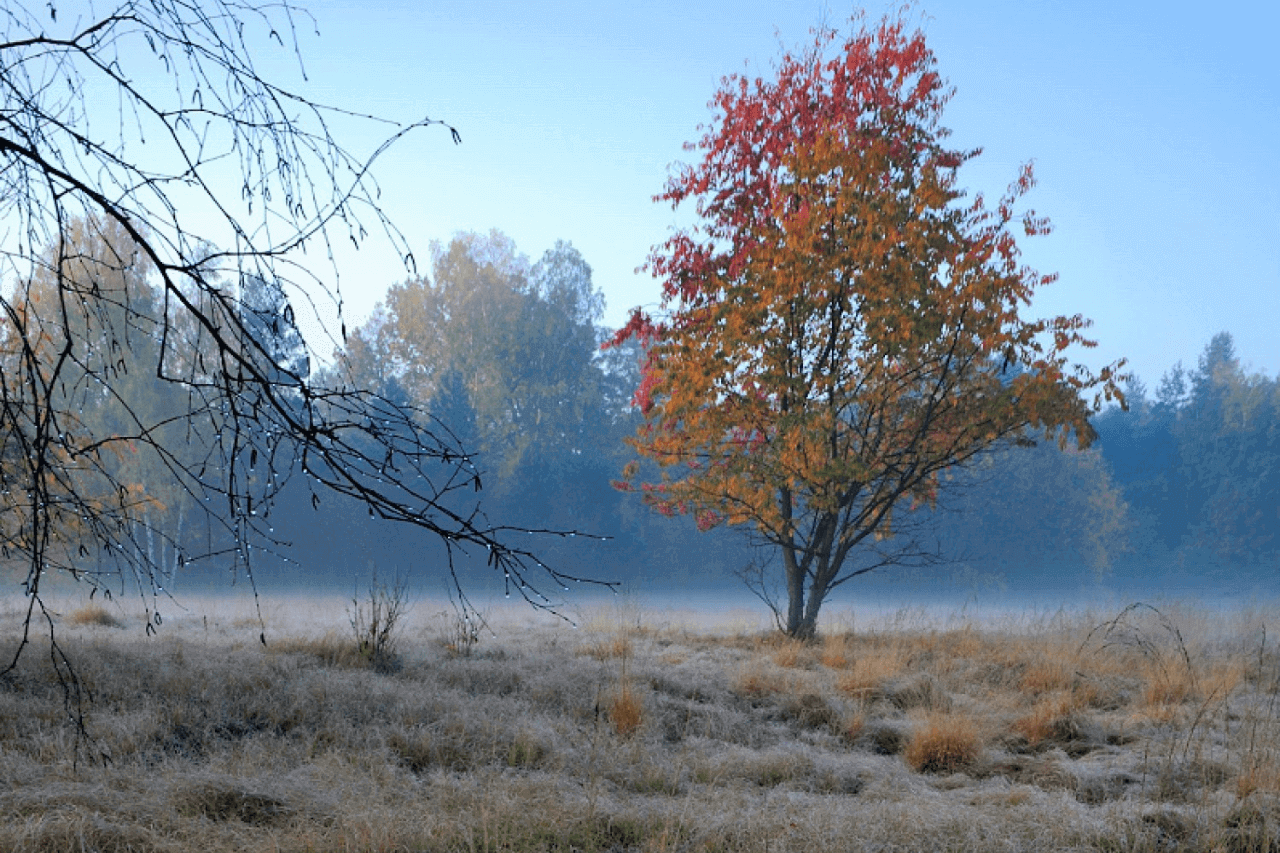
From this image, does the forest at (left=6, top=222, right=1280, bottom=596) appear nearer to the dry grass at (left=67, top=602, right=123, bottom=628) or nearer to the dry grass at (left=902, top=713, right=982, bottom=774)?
the dry grass at (left=67, top=602, right=123, bottom=628)

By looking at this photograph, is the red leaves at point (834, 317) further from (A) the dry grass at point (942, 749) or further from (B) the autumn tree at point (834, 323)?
(A) the dry grass at point (942, 749)

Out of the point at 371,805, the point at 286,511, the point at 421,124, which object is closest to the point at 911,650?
the point at 371,805

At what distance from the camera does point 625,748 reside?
195 inches

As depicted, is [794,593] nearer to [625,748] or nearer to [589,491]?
[625,748]

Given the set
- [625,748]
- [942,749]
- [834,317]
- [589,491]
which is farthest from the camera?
[589,491]

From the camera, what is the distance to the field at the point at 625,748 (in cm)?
356

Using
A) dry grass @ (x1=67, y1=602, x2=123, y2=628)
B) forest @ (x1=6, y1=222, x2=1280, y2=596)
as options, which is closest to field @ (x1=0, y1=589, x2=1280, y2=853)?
dry grass @ (x1=67, y1=602, x2=123, y2=628)

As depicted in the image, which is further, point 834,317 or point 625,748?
point 834,317

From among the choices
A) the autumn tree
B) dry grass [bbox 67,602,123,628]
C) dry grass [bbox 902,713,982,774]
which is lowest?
dry grass [bbox 902,713,982,774]

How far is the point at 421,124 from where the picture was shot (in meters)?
2.43

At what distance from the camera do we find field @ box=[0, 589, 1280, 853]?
3.56 metres

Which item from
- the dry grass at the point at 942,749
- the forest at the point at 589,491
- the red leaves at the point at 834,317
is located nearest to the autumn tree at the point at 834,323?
the red leaves at the point at 834,317

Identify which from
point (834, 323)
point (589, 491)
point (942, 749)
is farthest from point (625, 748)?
point (589, 491)

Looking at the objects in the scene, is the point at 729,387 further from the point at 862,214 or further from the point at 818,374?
the point at 862,214
